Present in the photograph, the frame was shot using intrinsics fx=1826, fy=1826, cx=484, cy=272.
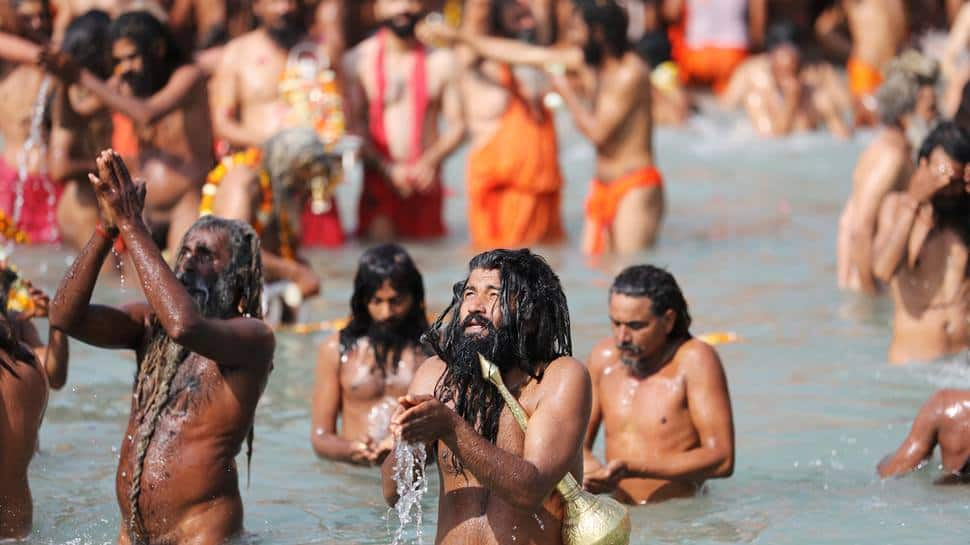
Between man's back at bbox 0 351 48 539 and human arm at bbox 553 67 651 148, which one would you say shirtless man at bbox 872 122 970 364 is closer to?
man's back at bbox 0 351 48 539

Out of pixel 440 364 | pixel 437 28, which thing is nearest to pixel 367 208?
pixel 437 28

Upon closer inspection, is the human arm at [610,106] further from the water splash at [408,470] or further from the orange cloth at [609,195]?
the water splash at [408,470]

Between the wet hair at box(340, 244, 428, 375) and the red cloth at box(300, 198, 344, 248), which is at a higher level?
the wet hair at box(340, 244, 428, 375)

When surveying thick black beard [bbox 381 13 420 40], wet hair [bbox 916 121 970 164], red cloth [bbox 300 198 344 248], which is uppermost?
thick black beard [bbox 381 13 420 40]

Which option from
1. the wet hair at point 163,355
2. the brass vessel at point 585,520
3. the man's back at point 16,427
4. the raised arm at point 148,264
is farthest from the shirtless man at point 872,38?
the brass vessel at point 585,520

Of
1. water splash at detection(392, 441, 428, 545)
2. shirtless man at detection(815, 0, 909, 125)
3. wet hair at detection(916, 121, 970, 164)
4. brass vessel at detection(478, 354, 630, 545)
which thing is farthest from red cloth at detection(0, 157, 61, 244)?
shirtless man at detection(815, 0, 909, 125)

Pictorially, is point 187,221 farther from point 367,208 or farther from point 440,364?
point 440,364

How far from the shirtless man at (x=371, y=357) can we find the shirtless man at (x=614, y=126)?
4515 millimetres

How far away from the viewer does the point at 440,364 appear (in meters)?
4.35

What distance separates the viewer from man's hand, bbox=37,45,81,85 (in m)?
8.27

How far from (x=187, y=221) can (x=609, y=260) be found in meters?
3.28

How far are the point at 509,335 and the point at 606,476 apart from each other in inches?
62.9

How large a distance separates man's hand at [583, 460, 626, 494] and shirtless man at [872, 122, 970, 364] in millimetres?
1897

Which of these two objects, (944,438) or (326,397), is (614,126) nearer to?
(326,397)
